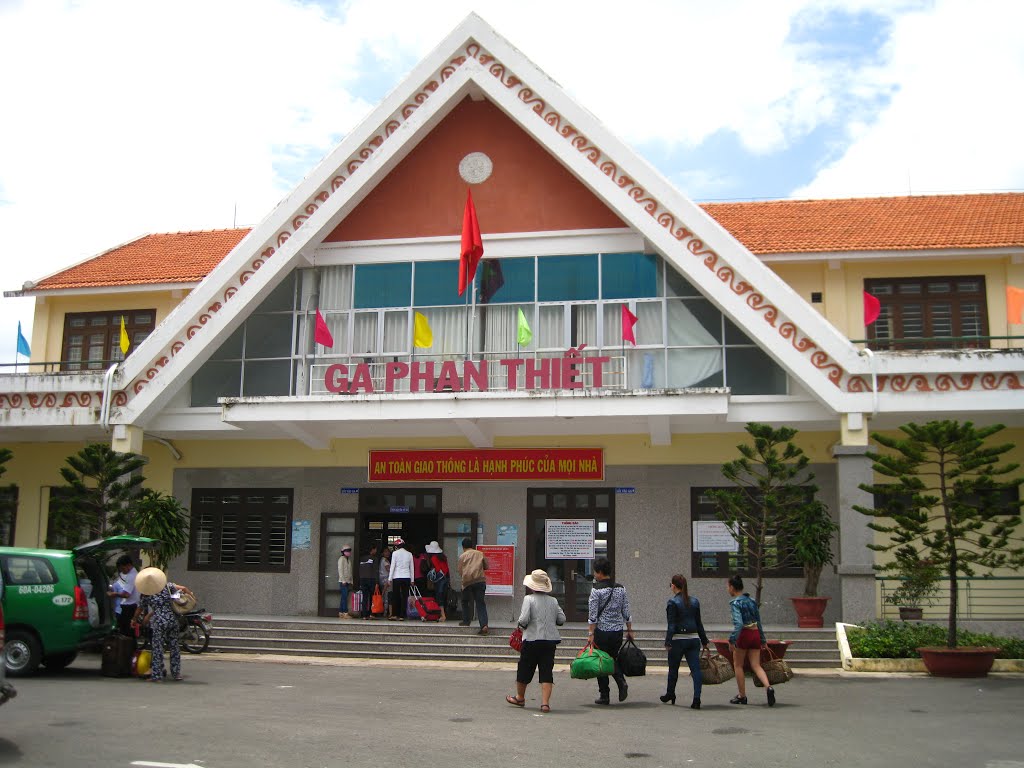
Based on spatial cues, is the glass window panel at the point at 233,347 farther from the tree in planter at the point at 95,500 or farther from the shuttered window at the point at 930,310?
the shuttered window at the point at 930,310

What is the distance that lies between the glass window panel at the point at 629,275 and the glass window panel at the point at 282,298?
5887 millimetres

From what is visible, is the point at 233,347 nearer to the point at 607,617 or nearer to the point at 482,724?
the point at 607,617

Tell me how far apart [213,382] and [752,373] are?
10.0 metres

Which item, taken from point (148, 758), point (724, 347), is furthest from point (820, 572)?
point (148, 758)

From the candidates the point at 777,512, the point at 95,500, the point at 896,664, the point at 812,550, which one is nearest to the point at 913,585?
the point at 896,664

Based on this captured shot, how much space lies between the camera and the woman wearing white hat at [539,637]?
11383 mm

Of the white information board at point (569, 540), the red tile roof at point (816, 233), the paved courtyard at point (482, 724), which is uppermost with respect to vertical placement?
the red tile roof at point (816, 233)

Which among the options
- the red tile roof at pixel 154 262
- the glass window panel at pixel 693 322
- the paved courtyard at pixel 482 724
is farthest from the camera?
the red tile roof at pixel 154 262

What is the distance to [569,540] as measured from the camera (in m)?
19.7

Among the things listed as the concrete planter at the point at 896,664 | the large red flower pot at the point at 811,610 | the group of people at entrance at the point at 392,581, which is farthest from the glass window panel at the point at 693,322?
the concrete planter at the point at 896,664

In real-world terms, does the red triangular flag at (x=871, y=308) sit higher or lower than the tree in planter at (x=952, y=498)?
higher

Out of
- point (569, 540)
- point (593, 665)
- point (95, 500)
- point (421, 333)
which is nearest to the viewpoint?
point (593, 665)

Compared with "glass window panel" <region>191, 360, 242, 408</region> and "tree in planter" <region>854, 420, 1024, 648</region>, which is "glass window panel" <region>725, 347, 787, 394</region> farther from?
"glass window panel" <region>191, 360, 242, 408</region>

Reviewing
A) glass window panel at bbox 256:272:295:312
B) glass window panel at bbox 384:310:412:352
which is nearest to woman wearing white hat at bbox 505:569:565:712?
glass window panel at bbox 384:310:412:352
